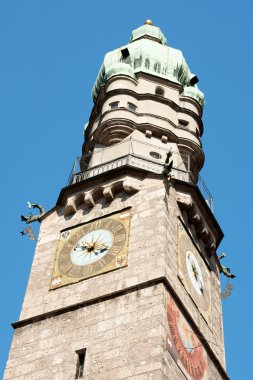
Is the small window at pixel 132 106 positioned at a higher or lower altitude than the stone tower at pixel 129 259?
higher

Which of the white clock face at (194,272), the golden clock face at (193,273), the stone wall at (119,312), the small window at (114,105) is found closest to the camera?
the stone wall at (119,312)

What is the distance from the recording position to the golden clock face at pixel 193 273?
85.6ft

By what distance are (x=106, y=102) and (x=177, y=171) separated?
464 cm

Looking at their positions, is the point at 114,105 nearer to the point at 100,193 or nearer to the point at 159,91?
the point at 159,91

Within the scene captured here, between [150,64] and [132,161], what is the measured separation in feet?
22.1

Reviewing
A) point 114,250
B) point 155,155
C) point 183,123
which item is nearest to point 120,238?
point 114,250

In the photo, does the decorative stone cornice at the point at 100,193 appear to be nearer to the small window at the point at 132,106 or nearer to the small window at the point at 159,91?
the small window at the point at 132,106

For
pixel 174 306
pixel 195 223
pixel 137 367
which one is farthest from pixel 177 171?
pixel 137 367

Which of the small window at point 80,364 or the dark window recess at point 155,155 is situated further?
Answer: the dark window recess at point 155,155

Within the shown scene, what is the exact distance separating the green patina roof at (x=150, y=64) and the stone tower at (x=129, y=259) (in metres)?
0.37

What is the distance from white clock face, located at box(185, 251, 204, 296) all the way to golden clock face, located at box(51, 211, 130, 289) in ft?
6.43

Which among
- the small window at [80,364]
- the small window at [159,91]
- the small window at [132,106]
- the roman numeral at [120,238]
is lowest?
the small window at [80,364]

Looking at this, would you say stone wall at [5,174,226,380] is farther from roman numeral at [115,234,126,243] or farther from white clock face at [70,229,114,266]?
white clock face at [70,229,114,266]

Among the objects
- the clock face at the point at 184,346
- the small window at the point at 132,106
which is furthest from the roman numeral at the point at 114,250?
the small window at the point at 132,106
